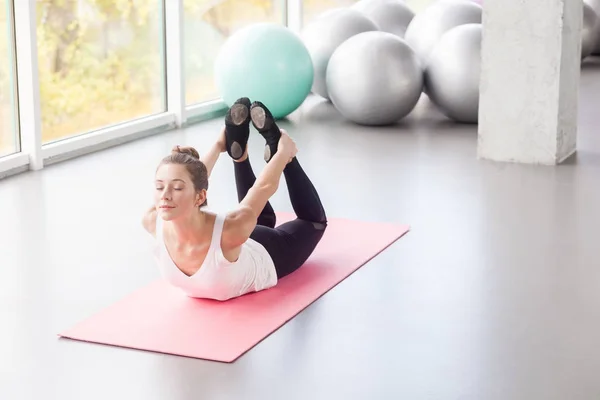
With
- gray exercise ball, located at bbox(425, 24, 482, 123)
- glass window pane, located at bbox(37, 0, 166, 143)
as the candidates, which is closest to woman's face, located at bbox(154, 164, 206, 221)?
glass window pane, located at bbox(37, 0, 166, 143)

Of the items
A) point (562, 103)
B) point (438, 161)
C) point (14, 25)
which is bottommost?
point (438, 161)

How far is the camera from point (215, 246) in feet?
11.5

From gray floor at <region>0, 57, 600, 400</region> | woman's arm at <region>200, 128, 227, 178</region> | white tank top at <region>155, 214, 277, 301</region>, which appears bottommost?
gray floor at <region>0, 57, 600, 400</region>

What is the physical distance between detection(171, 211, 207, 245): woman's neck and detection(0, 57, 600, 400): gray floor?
432mm

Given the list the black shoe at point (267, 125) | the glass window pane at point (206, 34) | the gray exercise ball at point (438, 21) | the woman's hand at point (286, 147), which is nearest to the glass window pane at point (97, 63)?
the glass window pane at point (206, 34)

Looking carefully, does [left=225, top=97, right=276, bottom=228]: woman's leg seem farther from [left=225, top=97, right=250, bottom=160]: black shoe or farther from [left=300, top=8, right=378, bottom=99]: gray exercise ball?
[left=300, top=8, right=378, bottom=99]: gray exercise ball

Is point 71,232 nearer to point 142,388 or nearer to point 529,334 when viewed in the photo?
point 142,388

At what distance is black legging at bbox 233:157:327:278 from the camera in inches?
154

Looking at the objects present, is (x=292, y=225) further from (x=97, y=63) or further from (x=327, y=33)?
(x=327, y=33)

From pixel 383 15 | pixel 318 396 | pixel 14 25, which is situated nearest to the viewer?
A: pixel 318 396

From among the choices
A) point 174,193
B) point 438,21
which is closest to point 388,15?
point 438,21

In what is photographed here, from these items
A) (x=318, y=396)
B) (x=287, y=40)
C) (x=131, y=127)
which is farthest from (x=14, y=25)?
(x=318, y=396)

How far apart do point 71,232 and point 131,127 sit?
7.24ft

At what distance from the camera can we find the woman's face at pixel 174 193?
3357mm
